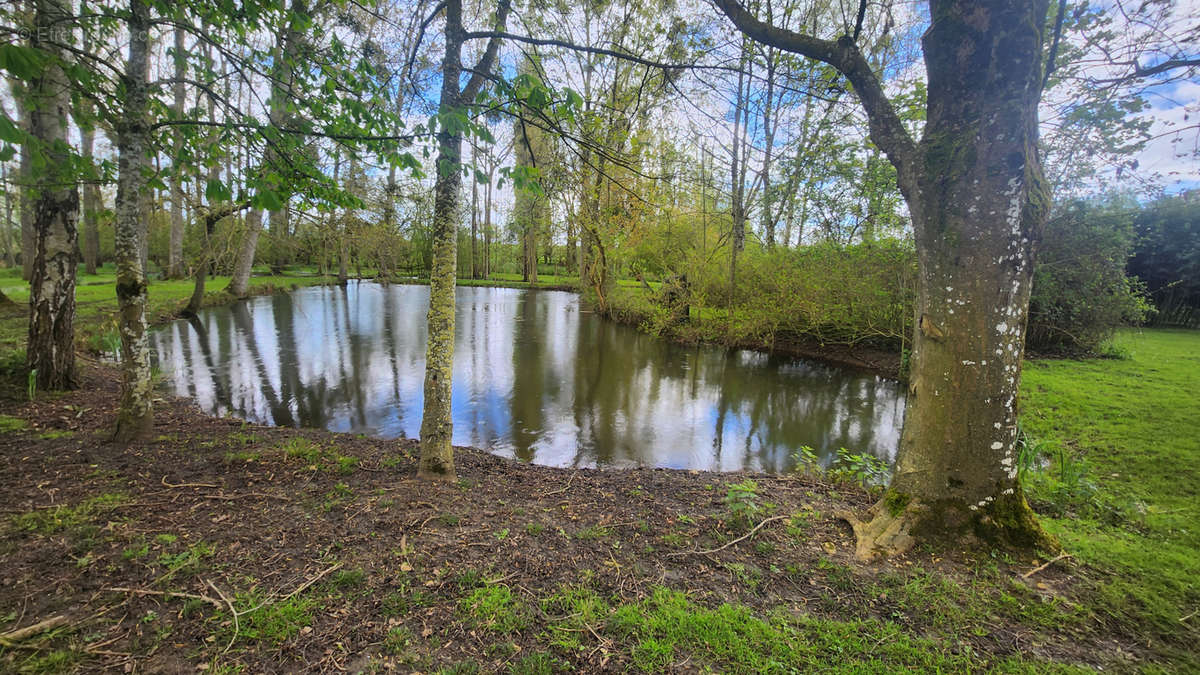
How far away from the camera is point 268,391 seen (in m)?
8.30

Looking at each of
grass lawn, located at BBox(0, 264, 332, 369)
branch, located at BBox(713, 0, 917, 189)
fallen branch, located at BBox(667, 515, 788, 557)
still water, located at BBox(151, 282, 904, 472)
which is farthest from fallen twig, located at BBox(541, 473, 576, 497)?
grass lawn, located at BBox(0, 264, 332, 369)

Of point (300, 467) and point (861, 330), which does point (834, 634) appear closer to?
point (300, 467)

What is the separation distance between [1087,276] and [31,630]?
16271mm

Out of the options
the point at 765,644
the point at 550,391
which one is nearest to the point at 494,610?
the point at 765,644

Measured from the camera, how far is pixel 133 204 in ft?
12.4

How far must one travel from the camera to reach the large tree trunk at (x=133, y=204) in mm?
3627

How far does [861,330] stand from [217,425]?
13.8 m

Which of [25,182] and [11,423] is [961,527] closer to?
[25,182]

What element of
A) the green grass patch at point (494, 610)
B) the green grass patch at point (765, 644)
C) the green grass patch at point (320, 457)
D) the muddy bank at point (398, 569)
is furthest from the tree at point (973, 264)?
the green grass patch at point (320, 457)

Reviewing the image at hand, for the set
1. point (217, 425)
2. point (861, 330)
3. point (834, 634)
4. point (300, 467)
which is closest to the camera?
point (834, 634)

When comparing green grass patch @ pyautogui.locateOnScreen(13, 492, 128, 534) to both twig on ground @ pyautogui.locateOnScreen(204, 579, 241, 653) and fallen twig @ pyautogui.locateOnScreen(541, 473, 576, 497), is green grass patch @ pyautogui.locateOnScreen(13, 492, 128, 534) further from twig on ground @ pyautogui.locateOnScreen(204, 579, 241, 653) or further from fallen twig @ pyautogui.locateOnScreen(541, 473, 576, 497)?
fallen twig @ pyautogui.locateOnScreen(541, 473, 576, 497)

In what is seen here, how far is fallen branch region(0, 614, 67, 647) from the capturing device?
6.09ft

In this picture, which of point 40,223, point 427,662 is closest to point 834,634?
point 427,662

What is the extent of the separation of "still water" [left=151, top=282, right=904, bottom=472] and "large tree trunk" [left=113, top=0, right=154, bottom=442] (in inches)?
119
